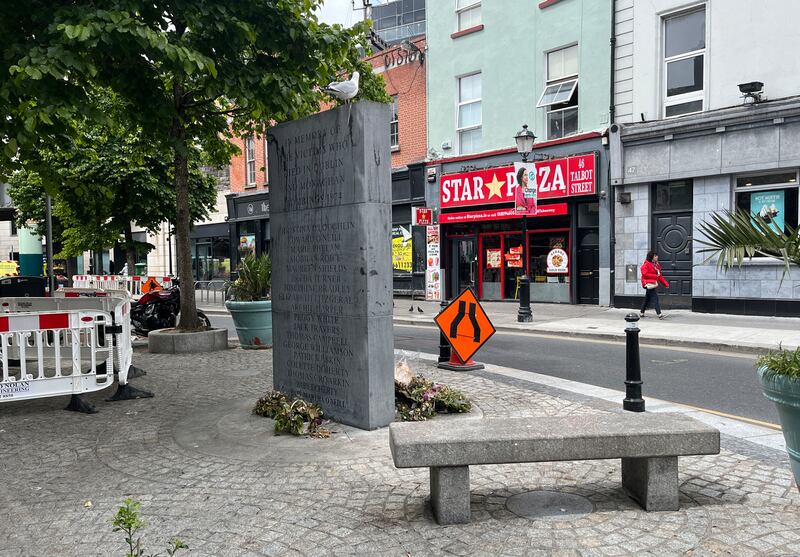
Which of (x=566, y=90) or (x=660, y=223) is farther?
(x=566, y=90)

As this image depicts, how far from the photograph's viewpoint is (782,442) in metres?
5.37

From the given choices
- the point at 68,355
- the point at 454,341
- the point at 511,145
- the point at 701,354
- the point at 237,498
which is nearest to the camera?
the point at 237,498

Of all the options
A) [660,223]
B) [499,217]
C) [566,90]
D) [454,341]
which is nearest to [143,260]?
[499,217]

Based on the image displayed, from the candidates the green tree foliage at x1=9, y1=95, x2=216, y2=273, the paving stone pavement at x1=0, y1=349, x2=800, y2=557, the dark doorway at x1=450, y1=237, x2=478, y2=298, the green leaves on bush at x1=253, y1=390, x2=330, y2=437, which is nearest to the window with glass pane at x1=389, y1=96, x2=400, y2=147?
the dark doorway at x1=450, y1=237, x2=478, y2=298

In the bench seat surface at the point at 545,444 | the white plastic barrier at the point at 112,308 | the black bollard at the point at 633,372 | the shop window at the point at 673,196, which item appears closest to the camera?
the bench seat surface at the point at 545,444

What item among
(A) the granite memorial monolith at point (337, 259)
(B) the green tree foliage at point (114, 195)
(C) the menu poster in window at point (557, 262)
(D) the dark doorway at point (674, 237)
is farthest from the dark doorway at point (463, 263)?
(A) the granite memorial monolith at point (337, 259)

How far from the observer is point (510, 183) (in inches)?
782

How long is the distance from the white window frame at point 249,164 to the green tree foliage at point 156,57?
20.8 metres

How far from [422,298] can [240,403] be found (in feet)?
53.2

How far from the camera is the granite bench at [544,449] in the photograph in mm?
3725

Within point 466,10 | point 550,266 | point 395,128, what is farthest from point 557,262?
point 466,10

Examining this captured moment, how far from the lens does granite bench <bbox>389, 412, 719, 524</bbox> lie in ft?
12.2

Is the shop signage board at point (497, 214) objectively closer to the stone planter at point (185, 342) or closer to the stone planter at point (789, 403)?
the stone planter at point (185, 342)

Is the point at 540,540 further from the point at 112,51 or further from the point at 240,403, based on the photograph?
the point at 112,51
